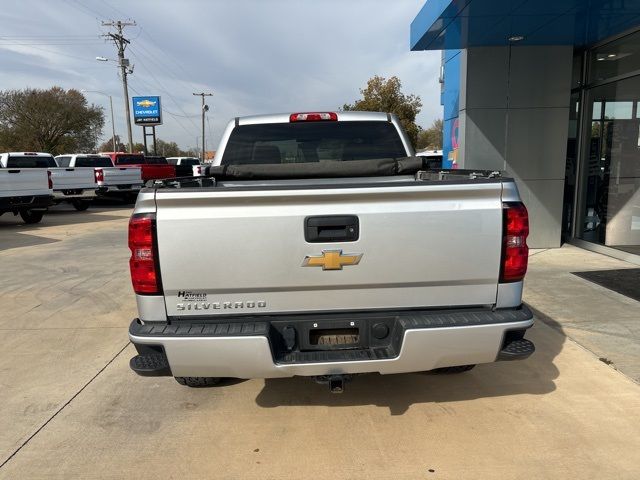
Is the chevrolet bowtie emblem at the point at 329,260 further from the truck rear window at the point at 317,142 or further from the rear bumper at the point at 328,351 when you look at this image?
the truck rear window at the point at 317,142

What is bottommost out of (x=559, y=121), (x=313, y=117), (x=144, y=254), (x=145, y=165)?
(x=144, y=254)

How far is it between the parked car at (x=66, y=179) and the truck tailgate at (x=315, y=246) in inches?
608

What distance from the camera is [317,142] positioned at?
461cm

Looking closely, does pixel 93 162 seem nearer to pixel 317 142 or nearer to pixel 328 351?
pixel 317 142

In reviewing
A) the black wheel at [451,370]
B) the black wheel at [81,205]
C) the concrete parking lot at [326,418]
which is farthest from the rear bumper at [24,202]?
the black wheel at [451,370]

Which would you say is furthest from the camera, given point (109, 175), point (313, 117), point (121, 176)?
point (121, 176)

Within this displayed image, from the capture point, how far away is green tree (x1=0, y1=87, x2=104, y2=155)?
148ft

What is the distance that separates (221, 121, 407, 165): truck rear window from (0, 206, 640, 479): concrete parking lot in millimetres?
2021

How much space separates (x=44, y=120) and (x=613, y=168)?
4971 centimetres

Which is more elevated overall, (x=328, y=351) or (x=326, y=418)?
(x=328, y=351)

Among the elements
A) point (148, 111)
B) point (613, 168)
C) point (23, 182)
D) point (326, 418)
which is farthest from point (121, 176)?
point (148, 111)

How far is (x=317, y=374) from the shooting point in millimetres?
2779

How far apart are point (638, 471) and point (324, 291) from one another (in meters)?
2.03

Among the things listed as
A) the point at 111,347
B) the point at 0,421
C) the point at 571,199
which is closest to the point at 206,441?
the point at 0,421
